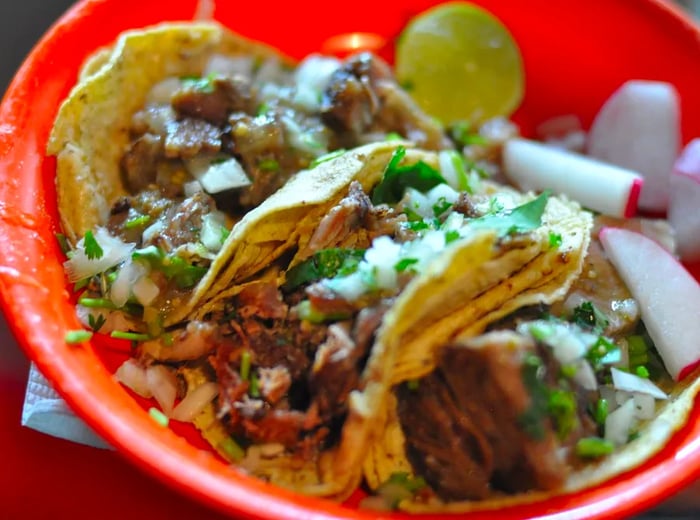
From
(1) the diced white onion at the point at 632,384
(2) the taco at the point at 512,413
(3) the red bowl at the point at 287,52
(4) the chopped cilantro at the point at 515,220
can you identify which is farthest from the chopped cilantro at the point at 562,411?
(4) the chopped cilantro at the point at 515,220

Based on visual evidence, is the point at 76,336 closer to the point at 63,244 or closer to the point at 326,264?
the point at 63,244

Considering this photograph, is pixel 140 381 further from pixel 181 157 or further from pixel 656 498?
pixel 656 498

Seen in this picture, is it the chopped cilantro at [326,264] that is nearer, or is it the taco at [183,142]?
the chopped cilantro at [326,264]

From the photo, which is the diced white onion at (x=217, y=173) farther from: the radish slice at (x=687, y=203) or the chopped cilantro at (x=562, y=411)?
A: the radish slice at (x=687, y=203)

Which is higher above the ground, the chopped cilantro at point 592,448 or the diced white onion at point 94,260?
the diced white onion at point 94,260

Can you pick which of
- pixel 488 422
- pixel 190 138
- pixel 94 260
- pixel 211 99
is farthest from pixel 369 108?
pixel 488 422
